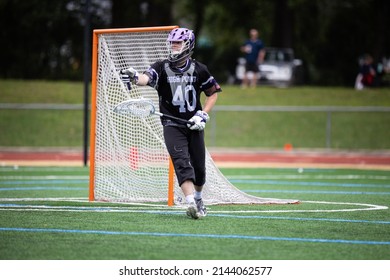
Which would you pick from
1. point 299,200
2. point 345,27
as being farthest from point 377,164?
point 345,27

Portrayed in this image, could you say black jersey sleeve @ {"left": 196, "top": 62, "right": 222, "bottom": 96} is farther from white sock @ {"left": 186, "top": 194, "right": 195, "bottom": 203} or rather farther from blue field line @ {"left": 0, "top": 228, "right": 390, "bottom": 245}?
blue field line @ {"left": 0, "top": 228, "right": 390, "bottom": 245}

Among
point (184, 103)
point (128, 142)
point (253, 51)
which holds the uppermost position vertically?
point (184, 103)

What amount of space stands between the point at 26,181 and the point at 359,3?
A: 27.3 metres

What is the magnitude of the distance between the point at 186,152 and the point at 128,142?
2.16 metres

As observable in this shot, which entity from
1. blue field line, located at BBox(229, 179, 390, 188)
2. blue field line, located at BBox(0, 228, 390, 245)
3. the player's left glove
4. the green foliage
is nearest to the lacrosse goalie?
the player's left glove

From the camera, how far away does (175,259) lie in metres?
7.00

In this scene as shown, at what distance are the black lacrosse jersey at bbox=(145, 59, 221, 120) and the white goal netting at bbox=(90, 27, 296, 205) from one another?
1.57m

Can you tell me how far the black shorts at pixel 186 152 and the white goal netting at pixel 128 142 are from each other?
4.94 feet

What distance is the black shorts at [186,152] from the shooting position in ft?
31.0

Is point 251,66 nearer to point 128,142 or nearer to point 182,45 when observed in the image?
point 128,142

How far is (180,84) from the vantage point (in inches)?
377

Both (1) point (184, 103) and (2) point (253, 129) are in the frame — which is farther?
(2) point (253, 129)

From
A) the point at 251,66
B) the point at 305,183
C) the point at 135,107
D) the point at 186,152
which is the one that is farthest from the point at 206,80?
the point at 251,66
